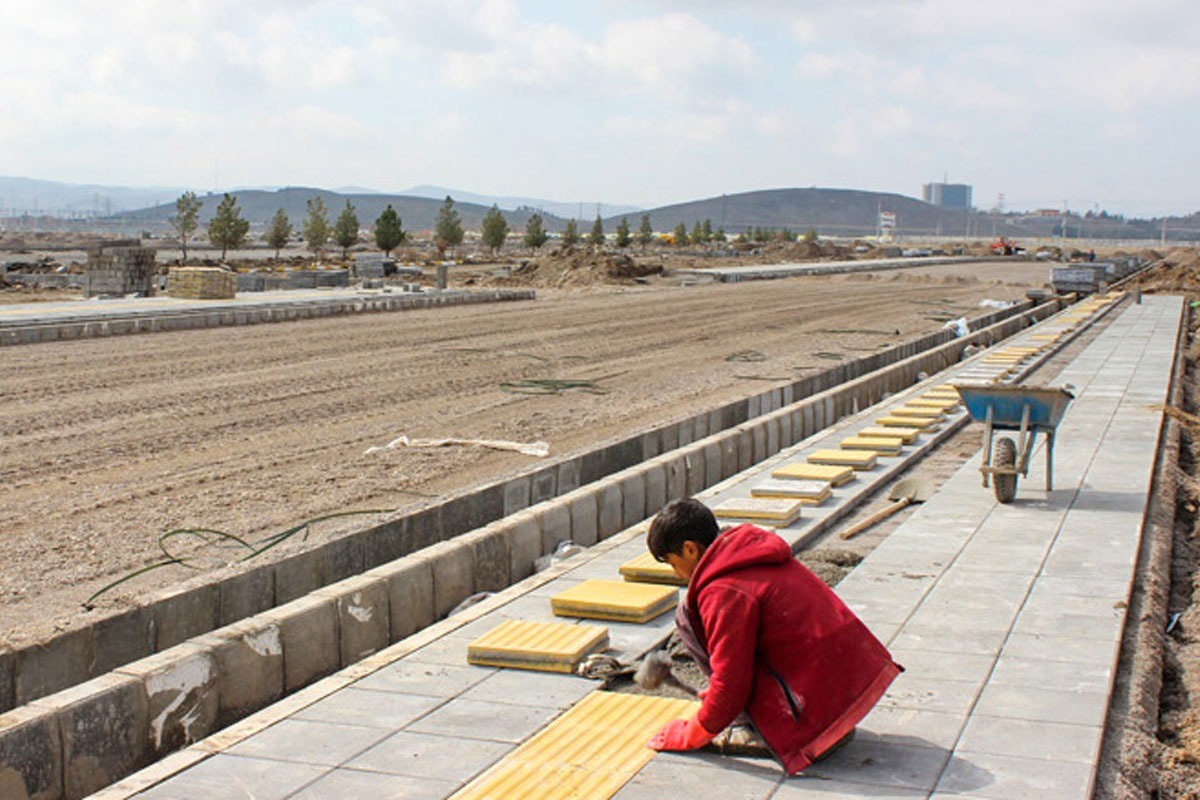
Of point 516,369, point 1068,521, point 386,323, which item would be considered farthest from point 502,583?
point 386,323

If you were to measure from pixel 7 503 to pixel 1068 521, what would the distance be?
26.6 feet

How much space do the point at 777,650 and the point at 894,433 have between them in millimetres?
8653

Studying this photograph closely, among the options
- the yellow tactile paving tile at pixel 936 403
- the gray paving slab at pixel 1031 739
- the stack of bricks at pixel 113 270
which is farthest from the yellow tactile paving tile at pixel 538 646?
the stack of bricks at pixel 113 270

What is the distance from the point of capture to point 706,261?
75.8 m

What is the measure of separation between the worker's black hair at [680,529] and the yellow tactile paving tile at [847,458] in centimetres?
666

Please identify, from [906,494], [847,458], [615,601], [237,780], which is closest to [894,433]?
[847,458]

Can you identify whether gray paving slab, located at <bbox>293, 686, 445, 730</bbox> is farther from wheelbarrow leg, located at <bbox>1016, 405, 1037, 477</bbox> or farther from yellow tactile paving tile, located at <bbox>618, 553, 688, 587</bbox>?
wheelbarrow leg, located at <bbox>1016, 405, 1037, 477</bbox>

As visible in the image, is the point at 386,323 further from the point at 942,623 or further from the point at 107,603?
the point at 942,623

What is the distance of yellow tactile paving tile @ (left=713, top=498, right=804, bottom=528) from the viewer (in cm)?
927

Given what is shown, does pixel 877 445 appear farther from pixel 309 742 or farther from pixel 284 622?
pixel 309 742

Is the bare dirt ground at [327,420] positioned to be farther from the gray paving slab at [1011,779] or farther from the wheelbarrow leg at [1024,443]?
the wheelbarrow leg at [1024,443]

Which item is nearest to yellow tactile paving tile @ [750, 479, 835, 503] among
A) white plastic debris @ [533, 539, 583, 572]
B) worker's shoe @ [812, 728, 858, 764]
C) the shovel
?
the shovel

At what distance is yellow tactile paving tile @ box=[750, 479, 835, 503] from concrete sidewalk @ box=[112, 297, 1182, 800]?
96 centimetres

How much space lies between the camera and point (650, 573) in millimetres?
7738
